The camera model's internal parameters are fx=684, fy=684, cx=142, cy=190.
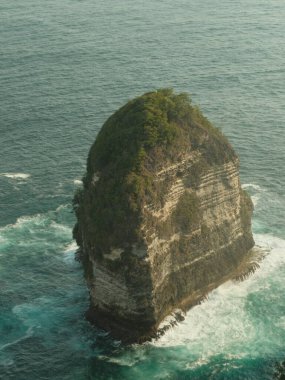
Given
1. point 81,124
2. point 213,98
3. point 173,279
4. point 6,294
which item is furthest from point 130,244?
point 213,98

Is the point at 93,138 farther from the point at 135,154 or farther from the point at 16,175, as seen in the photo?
the point at 135,154

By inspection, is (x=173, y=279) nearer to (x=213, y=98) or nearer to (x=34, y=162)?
(x=34, y=162)

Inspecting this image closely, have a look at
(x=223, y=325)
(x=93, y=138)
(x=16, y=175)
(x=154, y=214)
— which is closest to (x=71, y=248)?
(x=154, y=214)

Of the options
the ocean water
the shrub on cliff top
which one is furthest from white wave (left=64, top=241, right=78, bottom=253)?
the shrub on cliff top

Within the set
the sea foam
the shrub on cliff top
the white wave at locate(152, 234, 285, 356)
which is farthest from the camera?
the sea foam

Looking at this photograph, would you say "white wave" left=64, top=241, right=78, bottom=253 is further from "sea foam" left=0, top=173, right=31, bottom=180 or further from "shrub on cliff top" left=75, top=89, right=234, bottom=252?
"sea foam" left=0, top=173, right=31, bottom=180

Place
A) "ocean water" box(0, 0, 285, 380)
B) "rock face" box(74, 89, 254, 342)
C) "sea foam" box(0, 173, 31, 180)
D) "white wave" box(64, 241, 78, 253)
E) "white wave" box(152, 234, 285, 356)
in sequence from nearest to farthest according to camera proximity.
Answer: "rock face" box(74, 89, 254, 342), "ocean water" box(0, 0, 285, 380), "white wave" box(152, 234, 285, 356), "white wave" box(64, 241, 78, 253), "sea foam" box(0, 173, 31, 180)
